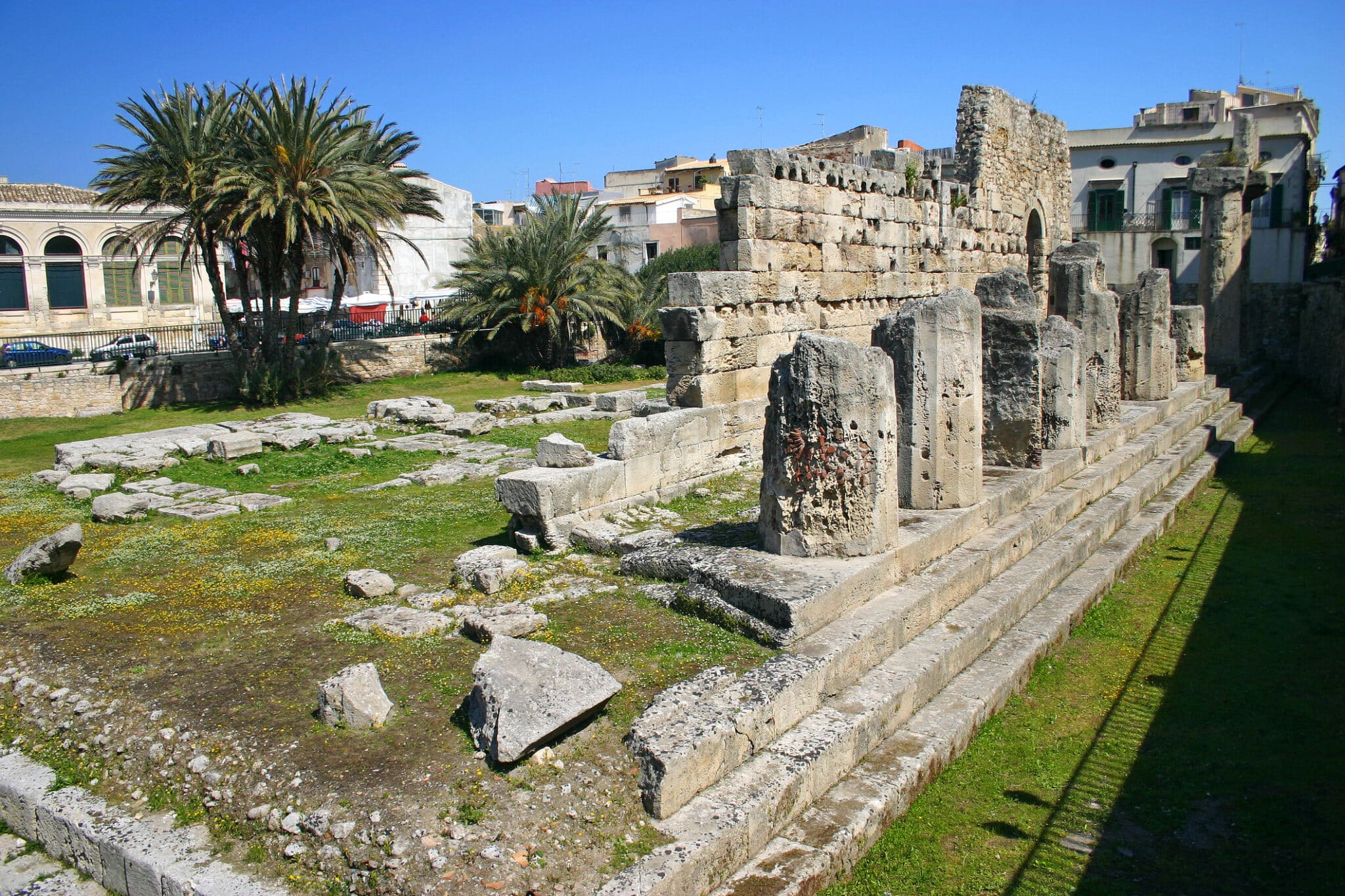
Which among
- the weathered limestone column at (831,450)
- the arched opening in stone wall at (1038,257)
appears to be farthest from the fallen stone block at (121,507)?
the arched opening in stone wall at (1038,257)

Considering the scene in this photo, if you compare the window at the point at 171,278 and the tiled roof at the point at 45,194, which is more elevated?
the tiled roof at the point at 45,194

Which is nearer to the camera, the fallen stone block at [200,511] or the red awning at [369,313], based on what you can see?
the fallen stone block at [200,511]

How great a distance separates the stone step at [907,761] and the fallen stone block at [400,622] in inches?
113

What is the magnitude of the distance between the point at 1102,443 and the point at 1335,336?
1032 centimetres

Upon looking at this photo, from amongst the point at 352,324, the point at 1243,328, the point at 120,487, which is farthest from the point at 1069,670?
the point at 352,324

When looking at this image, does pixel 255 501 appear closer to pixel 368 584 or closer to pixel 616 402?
pixel 368 584

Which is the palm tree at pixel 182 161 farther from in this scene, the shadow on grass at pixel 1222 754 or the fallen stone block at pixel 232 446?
the shadow on grass at pixel 1222 754

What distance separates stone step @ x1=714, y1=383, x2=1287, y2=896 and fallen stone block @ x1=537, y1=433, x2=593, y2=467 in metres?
4.22

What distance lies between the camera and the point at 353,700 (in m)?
5.09

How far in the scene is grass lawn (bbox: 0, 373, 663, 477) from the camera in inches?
628

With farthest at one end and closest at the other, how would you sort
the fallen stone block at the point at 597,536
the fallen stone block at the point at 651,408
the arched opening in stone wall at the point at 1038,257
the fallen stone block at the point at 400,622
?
the arched opening in stone wall at the point at 1038,257 < the fallen stone block at the point at 651,408 < the fallen stone block at the point at 597,536 < the fallen stone block at the point at 400,622

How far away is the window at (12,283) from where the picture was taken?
34.5m

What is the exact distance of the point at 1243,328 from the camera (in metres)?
25.4

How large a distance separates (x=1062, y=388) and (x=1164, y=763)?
587 cm
